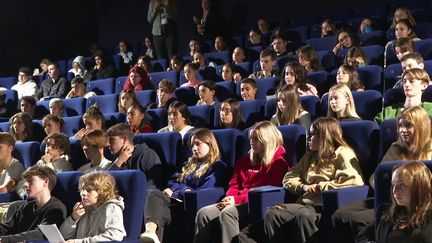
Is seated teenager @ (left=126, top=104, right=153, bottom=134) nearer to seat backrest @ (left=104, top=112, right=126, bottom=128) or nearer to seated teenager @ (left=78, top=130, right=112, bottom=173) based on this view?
seat backrest @ (left=104, top=112, right=126, bottom=128)

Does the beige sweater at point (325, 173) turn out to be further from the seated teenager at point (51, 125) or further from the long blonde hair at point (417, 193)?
the seated teenager at point (51, 125)

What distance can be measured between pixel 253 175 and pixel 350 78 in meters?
0.91

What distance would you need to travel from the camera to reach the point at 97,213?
8.63 feet

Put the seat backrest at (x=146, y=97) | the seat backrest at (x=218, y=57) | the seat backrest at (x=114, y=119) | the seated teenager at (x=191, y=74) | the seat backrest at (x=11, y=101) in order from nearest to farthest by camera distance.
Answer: the seat backrest at (x=114, y=119), the seat backrest at (x=146, y=97), the seated teenager at (x=191, y=74), the seat backrest at (x=218, y=57), the seat backrest at (x=11, y=101)

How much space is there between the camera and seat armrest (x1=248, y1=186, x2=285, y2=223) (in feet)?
8.98

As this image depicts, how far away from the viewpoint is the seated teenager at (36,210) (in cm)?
279

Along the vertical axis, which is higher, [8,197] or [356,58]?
[356,58]

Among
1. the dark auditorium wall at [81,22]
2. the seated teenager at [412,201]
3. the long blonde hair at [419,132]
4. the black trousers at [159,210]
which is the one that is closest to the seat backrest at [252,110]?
the black trousers at [159,210]

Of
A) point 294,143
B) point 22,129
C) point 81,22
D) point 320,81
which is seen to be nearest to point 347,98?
point 294,143

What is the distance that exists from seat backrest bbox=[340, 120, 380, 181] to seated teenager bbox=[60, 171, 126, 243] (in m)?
0.86

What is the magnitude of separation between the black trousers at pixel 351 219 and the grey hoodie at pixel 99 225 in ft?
2.26

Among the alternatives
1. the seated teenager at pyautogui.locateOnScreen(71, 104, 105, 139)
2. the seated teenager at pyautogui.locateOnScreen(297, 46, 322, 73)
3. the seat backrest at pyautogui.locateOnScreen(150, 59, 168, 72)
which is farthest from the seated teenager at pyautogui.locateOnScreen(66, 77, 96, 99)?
the seated teenager at pyautogui.locateOnScreen(297, 46, 322, 73)

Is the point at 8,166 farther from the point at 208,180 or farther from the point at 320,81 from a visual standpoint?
the point at 320,81

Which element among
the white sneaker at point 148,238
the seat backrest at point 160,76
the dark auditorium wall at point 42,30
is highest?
the dark auditorium wall at point 42,30
